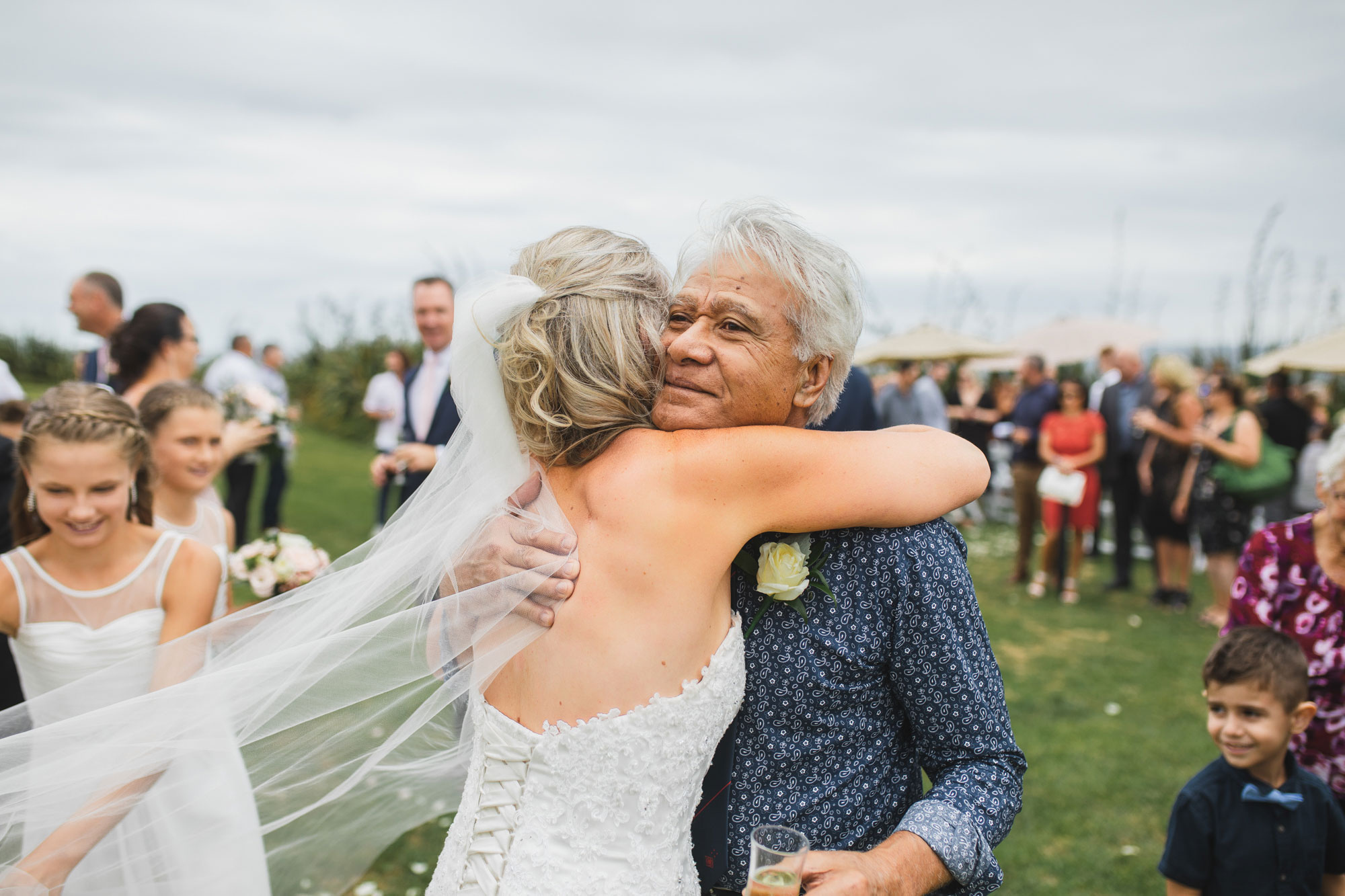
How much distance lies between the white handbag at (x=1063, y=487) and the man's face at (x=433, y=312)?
626 centimetres

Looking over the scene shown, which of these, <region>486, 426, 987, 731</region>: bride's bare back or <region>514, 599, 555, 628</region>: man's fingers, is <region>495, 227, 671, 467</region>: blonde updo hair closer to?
<region>486, 426, 987, 731</region>: bride's bare back

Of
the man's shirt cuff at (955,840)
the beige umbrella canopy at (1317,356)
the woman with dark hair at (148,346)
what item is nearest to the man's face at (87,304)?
the woman with dark hair at (148,346)

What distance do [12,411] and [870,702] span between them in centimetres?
502

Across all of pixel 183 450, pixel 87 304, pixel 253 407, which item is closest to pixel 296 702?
pixel 183 450

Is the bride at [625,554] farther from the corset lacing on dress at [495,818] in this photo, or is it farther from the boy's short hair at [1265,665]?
the boy's short hair at [1265,665]

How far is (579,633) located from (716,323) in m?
Result: 0.68

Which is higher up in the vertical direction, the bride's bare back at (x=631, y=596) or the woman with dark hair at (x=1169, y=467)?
the bride's bare back at (x=631, y=596)

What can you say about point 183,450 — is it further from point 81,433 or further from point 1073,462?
point 1073,462

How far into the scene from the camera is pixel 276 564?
3893 millimetres

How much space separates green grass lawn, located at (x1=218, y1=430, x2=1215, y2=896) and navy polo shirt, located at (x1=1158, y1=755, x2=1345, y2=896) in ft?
4.57

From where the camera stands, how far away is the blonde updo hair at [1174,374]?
9211 millimetres

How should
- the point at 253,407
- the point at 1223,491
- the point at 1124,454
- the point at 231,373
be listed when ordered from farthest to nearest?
the point at 1124,454 < the point at 231,373 < the point at 1223,491 < the point at 253,407

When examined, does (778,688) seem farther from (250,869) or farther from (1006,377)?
(1006,377)

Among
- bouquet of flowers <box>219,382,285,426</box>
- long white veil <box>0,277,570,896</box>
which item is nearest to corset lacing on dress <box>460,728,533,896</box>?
long white veil <box>0,277,570,896</box>
